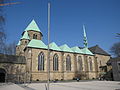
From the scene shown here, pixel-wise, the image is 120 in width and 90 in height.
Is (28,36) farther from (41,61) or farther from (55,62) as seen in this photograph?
(55,62)

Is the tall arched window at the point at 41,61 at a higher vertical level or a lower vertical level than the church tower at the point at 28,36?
lower

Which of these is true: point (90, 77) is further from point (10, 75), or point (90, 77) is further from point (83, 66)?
point (10, 75)

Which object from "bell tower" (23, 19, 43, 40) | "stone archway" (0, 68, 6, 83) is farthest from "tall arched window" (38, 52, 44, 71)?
"bell tower" (23, 19, 43, 40)

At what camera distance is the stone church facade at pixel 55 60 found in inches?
1623

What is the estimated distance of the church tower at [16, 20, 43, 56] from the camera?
52125 mm

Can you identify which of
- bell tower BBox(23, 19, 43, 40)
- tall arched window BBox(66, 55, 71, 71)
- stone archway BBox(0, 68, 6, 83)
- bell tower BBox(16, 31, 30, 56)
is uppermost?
bell tower BBox(23, 19, 43, 40)

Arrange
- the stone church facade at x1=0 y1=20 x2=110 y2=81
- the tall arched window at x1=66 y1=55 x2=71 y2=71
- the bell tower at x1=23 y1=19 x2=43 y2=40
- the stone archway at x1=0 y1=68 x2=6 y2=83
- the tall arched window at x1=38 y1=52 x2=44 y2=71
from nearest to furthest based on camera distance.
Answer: the stone archway at x1=0 y1=68 x2=6 y2=83 < the stone church facade at x1=0 y1=20 x2=110 y2=81 < the tall arched window at x1=38 y1=52 x2=44 y2=71 < the tall arched window at x1=66 y1=55 x2=71 y2=71 < the bell tower at x1=23 y1=19 x2=43 y2=40

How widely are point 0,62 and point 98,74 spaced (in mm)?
41740

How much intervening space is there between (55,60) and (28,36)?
1713 centimetres

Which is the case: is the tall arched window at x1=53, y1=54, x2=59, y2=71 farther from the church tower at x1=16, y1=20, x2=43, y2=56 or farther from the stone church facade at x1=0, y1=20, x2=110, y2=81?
the church tower at x1=16, y1=20, x2=43, y2=56

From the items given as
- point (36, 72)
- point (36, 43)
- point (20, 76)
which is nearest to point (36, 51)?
point (36, 43)

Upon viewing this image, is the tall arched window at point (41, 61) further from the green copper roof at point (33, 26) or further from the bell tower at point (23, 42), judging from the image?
the green copper roof at point (33, 26)

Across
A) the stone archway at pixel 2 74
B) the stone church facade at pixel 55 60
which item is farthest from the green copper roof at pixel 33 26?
the stone archway at pixel 2 74

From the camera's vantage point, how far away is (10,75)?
4006 cm
